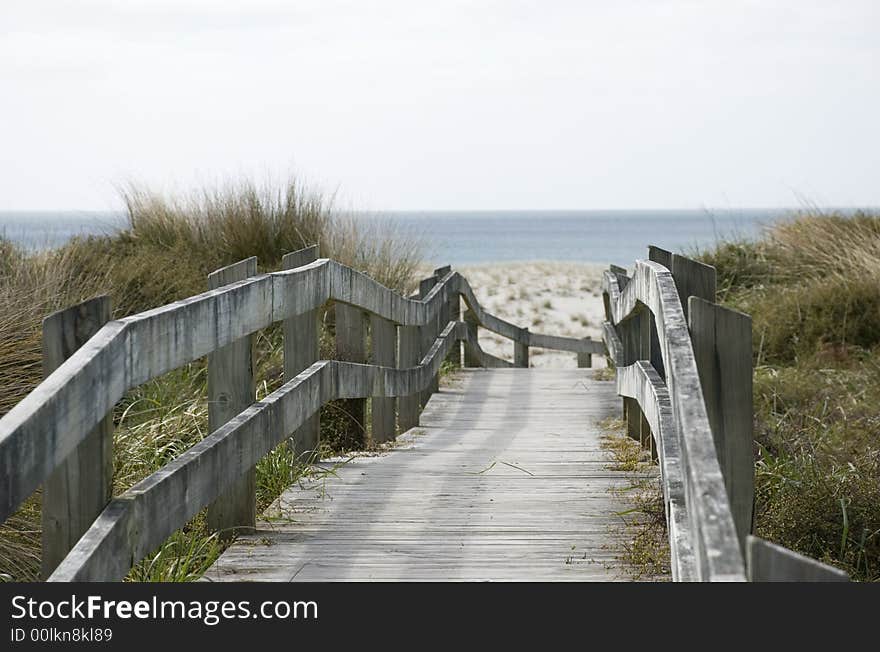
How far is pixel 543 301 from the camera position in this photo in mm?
30219

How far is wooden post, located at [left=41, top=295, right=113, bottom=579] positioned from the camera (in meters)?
2.53

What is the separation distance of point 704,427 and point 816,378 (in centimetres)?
731

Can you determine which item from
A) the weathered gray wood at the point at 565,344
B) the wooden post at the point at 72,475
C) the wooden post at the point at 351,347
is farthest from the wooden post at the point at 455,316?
the wooden post at the point at 72,475

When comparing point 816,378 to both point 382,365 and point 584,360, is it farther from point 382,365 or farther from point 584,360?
point 584,360

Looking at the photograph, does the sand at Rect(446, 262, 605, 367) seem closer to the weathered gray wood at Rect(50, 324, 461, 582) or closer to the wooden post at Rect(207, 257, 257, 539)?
the weathered gray wood at Rect(50, 324, 461, 582)

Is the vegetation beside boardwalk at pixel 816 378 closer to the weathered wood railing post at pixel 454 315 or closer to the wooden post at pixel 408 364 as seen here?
the wooden post at pixel 408 364

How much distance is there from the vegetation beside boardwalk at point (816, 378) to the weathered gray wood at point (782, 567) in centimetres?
248

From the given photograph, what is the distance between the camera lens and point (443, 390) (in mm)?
10430

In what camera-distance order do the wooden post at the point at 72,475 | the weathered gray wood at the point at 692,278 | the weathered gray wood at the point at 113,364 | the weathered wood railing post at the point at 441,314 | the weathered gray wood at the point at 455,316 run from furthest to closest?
the weathered gray wood at the point at 455,316 → the weathered wood railing post at the point at 441,314 → the weathered gray wood at the point at 692,278 → the wooden post at the point at 72,475 → the weathered gray wood at the point at 113,364

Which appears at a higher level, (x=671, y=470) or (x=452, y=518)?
(x=671, y=470)

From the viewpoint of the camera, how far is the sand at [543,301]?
23.6 metres

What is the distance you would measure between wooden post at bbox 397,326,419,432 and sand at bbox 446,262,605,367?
12965 mm

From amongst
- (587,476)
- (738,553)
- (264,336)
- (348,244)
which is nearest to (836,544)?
(587,476)

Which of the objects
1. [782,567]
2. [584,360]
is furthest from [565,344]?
[782,567]
